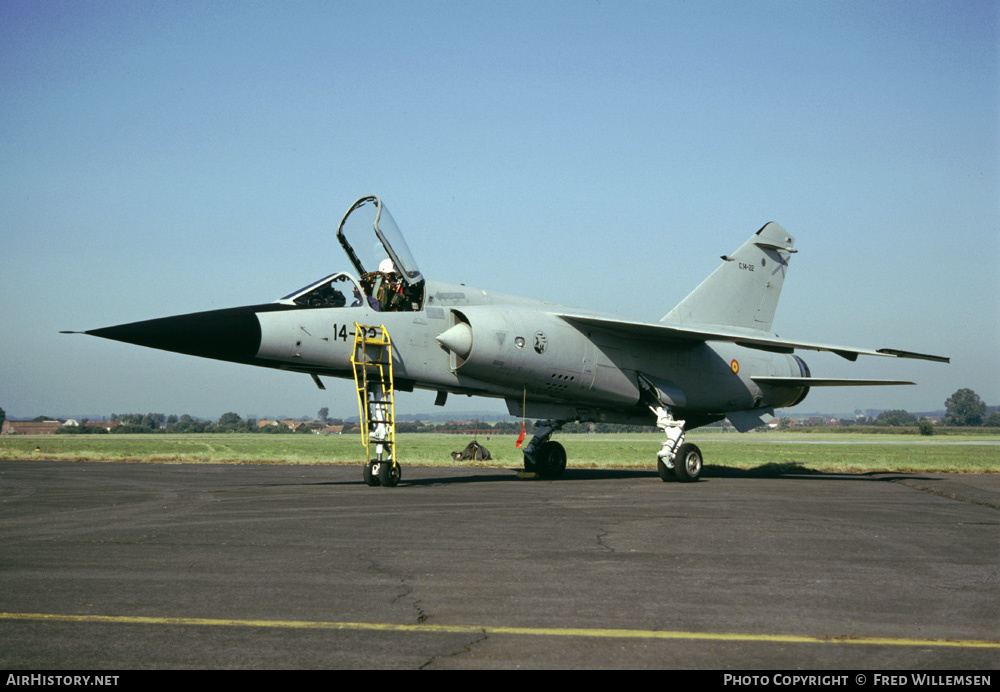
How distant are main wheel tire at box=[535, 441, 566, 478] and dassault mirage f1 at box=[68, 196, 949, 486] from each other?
0.02 m

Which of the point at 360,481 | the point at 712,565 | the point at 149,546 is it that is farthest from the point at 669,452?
the point at 149,546

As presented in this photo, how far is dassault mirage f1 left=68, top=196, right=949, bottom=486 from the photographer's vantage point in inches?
548

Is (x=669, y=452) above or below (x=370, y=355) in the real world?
below

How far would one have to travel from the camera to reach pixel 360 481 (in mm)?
16281

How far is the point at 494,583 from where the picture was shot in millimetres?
6023

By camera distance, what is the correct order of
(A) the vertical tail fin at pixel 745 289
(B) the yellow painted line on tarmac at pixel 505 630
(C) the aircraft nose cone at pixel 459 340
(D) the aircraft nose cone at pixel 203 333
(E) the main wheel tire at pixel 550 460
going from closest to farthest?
(B) the yellow painted line on tarmac at pixel 505 630 → (D) the aircraft nose cone at pixel 203 333 → (C) the aircraft nose cone at pixel 459 340 → (E) the main wheel tire at pixel 550 460 → (A) the vertical tail fin at pixel 745 289

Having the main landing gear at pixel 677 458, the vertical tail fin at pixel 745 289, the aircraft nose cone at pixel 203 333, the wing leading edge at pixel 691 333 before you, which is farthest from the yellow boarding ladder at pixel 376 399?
the vertical tail fin at pixel 745 289

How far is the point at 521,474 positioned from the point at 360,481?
12.1ft

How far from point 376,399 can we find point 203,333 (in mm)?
3575

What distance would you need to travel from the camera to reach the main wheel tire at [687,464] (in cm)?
1712

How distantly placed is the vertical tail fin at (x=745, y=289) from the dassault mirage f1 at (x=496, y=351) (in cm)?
9

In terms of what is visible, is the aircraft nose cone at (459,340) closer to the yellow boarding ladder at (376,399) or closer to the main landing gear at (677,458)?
the yellow boarding ladder at (376,399)

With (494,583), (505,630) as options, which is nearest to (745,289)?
(494,583)

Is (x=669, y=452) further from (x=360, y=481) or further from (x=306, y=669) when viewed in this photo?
(x=306, y=669)
